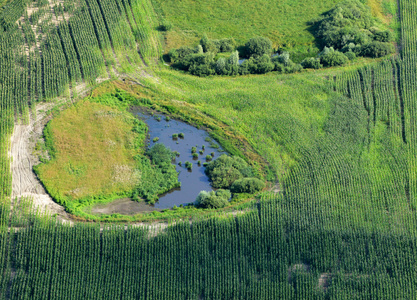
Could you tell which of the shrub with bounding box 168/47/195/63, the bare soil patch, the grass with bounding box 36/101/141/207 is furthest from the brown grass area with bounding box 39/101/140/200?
the shrub with bounding box 168/47/195/63

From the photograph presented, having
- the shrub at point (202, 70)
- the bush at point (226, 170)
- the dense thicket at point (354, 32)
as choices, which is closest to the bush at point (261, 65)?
the shrub at point (202, 70)

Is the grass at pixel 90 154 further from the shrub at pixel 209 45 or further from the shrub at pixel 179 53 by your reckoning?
the shrub at pixel 209 45

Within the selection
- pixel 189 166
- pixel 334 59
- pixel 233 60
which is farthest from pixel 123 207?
pixel 334 59

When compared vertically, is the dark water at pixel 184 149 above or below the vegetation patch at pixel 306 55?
below

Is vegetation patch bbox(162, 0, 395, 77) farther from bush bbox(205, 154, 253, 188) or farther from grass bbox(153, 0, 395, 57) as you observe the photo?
bush bbox(205, 154, 253, 188)

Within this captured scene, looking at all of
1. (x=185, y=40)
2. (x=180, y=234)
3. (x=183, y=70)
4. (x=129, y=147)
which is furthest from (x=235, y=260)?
(x=185, y=40)

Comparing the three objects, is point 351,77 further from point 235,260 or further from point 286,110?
point 235,260
